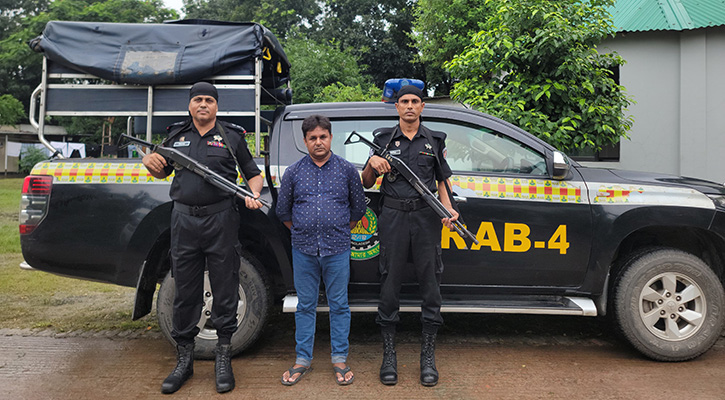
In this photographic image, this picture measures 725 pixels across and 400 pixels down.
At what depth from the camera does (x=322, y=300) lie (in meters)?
3.51

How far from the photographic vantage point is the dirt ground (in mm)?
3045

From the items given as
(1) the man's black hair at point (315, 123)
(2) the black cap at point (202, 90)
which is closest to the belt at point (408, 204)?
(1) the man's black hair at point (315, 123)

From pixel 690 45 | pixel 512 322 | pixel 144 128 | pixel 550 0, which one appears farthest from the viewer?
pixel 690 45

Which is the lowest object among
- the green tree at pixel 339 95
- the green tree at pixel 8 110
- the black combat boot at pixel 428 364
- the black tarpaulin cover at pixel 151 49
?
the black combat boot at pixel 428 364

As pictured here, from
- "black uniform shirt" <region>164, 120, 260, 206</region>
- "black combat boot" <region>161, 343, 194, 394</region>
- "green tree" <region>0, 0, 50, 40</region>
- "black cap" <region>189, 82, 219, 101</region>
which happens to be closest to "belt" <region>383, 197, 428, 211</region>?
"black uniform shirt" <region>164, 120, 260, 206</region>

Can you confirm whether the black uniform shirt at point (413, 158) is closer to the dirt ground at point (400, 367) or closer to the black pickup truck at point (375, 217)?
the black pickup truck at point (375, 217)

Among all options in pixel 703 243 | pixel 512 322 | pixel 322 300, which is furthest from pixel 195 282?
pixel 703 243

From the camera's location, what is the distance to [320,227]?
10.2ft

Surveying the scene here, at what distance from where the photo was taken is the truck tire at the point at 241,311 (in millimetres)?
3439

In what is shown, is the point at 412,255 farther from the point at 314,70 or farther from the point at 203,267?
the point at 314,70

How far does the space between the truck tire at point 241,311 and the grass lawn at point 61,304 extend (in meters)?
0.98

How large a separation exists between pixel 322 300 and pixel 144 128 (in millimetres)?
2775

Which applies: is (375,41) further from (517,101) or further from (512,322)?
(512,322)

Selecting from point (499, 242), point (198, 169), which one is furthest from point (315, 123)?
point (499, 242)
